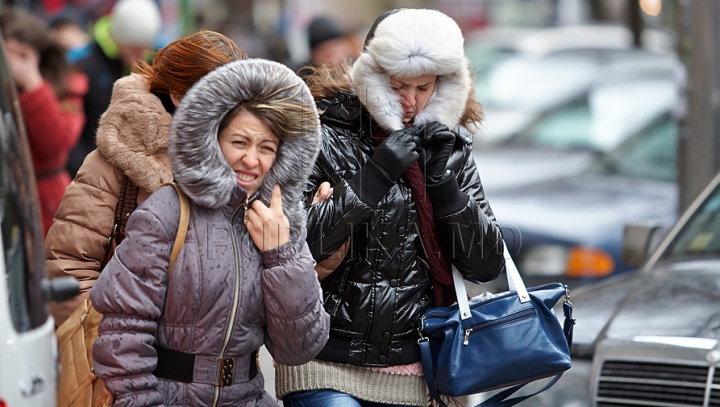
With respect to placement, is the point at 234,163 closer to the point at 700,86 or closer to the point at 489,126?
the point at 700,86

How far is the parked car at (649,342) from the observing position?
160 inches

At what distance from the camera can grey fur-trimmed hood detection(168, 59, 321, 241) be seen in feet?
9.79

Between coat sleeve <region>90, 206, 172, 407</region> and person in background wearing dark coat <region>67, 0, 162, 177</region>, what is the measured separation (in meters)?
5.10

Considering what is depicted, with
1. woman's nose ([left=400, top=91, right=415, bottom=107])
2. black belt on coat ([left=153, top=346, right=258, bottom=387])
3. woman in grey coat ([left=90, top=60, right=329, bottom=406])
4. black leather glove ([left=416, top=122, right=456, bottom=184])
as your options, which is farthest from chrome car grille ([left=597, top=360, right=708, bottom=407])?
black belt on coat ([left=153, top=346, right=258, bottom=387])

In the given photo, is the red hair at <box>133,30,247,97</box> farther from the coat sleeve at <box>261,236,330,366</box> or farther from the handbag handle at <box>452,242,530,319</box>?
the handbag handle at <box>452,242,530,319</box>

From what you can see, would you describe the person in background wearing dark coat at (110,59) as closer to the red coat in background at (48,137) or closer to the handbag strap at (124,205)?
the red coat in background at (48,137)

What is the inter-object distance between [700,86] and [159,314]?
21.6 feet

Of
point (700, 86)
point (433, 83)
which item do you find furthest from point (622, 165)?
point (433, 83)

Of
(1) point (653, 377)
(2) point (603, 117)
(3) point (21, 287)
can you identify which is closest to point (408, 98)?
(3) point (21, 287)

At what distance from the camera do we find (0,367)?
284 centimetres

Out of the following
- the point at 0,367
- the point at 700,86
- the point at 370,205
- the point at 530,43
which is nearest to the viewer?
the point at 0,367

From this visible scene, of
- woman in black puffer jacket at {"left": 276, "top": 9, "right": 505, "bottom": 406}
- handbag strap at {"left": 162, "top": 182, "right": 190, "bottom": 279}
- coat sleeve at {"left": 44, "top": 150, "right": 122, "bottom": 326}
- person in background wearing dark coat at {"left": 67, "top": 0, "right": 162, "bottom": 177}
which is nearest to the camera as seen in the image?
handbag strap at {"left": 162, "top": 182, "right": 190, "bottom": 279}

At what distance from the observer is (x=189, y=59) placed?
3334 millimetres

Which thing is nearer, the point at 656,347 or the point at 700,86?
the point at 656,347
